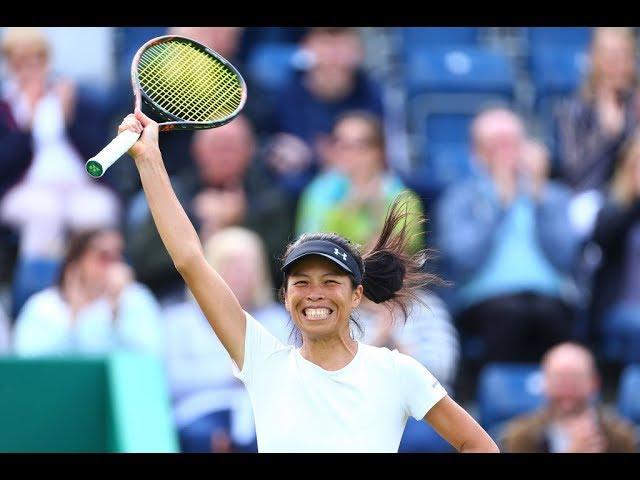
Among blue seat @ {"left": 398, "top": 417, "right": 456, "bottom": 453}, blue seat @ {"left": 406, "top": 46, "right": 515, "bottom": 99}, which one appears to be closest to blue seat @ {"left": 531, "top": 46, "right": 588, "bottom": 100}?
blue seat @ {"left": 406, "top": 46, "right": 515, "bottom": 99}

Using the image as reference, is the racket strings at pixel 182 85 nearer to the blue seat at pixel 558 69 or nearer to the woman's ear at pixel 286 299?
the woman's ear at pixel 286 299

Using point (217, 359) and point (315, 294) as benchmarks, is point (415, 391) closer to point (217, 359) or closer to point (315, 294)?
point (315, 294)

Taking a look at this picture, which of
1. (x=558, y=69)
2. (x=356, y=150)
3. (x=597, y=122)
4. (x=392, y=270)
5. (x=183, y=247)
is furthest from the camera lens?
(x=558, y=69)

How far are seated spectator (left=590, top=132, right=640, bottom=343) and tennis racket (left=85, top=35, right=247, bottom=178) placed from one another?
4.06m

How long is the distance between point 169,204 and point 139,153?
5.2 inches

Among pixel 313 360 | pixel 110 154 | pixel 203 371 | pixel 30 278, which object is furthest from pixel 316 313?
pixel 30 278

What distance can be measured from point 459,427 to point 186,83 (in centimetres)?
109

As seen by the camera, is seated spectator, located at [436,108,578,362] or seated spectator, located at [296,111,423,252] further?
seated spectator, located at [436,108,578,362]

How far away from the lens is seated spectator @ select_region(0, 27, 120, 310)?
6.89 metres

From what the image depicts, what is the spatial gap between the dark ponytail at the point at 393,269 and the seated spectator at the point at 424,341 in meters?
3.06

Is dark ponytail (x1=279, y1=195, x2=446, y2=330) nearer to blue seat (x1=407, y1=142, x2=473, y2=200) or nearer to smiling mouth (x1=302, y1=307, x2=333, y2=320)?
smiling mouth (x1=302, y1=307, x2=333, y2=320)

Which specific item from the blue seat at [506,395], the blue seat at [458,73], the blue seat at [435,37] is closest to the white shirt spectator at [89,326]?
the blue seat at [506,395]

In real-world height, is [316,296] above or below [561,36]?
below

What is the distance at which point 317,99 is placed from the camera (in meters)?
7.27
